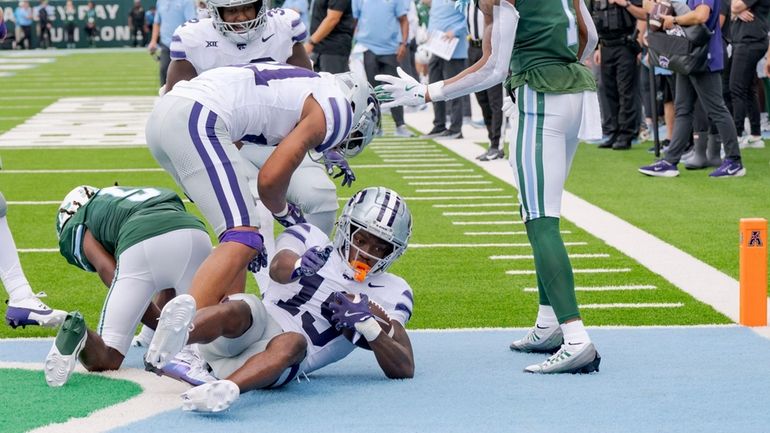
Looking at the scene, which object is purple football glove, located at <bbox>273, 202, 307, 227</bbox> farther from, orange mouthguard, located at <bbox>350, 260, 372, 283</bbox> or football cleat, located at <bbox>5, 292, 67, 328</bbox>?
football cleat, located at <bbox>5, 292, 67, 328</bbox>

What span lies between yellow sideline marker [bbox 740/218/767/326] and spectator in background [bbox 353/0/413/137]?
9.33 metres

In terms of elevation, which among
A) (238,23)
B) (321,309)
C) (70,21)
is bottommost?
(70,21)

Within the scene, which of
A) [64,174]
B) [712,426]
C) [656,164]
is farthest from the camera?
[64,174]

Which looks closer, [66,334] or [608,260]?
[66,334]

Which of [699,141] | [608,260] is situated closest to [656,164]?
[699,141]

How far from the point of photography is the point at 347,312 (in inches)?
190

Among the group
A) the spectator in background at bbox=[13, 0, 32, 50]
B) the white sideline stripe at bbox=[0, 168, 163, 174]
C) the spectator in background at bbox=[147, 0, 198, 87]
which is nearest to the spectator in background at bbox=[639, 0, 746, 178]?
the white sideline stripe at bbox=[0, 168, 163, 174]

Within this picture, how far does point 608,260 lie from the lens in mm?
7812

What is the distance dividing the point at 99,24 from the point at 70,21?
1.46 m

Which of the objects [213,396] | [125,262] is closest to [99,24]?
[125,262]

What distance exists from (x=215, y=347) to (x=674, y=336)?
224 cm

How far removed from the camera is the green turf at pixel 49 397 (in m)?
4.57

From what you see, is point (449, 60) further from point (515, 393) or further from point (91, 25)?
point (91, 25)

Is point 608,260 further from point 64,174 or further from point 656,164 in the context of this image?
point 64,174
